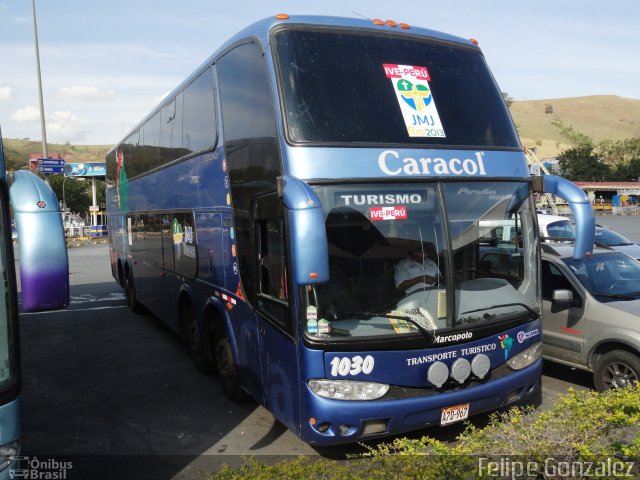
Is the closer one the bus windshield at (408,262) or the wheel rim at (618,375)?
the bus windshield at (408,262)

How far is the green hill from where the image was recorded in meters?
121

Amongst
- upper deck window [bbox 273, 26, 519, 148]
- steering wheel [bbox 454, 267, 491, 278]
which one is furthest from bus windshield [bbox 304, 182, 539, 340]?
upper deck window [bbox 273, 26, 519, 148]

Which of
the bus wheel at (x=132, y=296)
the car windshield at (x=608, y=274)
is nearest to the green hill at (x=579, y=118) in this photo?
the bus wheel at (x=132, y=296)

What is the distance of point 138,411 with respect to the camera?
6.69 m

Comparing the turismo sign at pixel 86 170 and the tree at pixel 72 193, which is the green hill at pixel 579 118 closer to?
the tree at pixel 72 193

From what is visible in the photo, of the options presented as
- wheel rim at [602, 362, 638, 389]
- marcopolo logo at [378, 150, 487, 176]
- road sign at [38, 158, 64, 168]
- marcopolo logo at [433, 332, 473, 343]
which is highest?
road sign at [38, 158, 64, 168]

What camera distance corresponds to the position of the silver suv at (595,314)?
613 centimetres

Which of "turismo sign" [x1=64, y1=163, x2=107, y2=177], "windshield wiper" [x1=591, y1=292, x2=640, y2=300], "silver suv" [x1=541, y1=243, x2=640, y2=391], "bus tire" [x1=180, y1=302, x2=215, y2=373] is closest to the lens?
"silver suv" [x1=541, y1=243, x2=640, y2=391]

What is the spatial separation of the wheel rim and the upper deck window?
2.65 meters

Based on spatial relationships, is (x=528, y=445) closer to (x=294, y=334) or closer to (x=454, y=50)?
(x=294, y=334)

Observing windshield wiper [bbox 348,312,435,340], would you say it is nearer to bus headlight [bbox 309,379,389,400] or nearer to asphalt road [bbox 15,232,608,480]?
bus headlight [bbox 309,379,389,400]

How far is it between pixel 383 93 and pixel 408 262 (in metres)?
1.56

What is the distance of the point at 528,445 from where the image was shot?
3541 millimetres

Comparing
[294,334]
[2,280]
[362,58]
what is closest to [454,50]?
[362,58]
